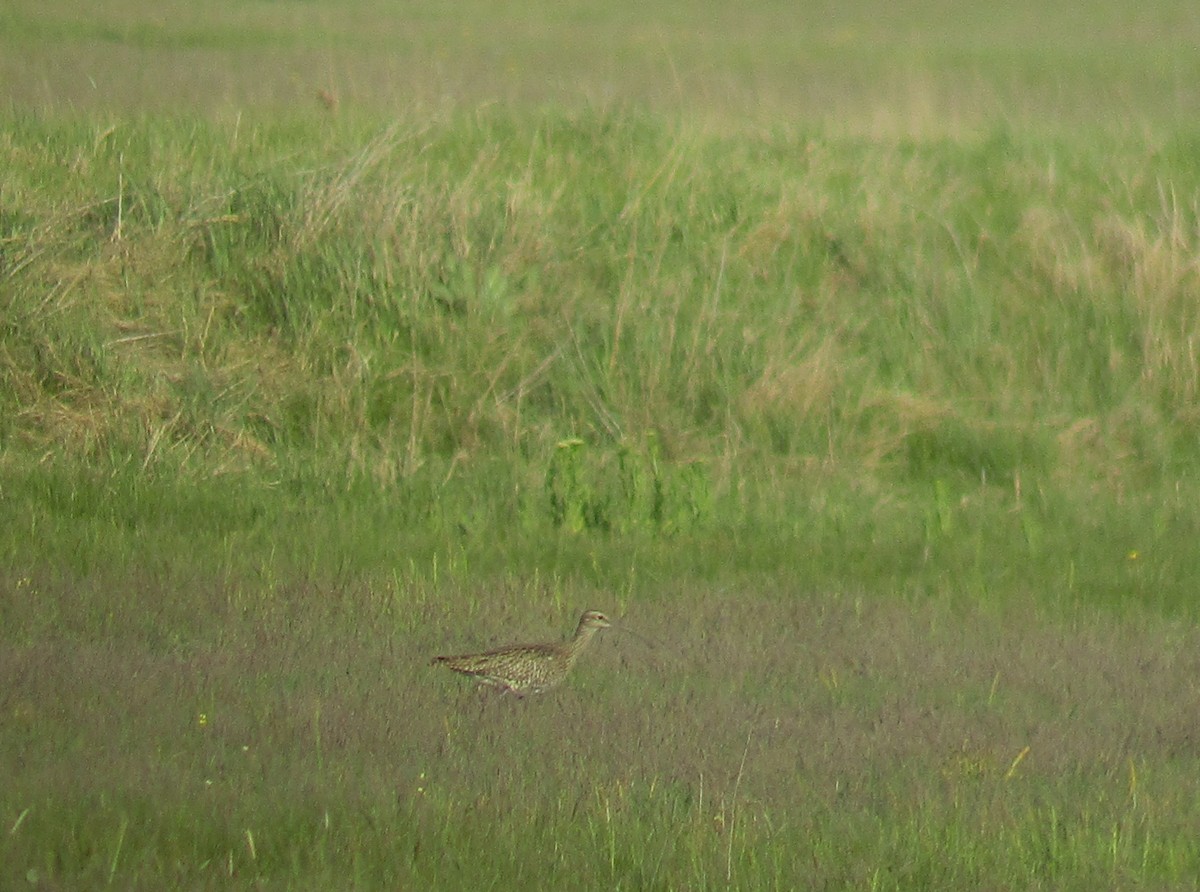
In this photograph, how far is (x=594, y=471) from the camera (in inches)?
402

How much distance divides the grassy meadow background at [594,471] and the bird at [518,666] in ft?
0.23

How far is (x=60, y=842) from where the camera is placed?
4883mm

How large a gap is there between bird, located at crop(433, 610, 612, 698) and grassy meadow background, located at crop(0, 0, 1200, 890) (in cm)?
7

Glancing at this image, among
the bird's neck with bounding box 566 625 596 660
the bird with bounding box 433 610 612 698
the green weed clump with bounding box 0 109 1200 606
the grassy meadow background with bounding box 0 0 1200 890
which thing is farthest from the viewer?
the green weed clump with bounding box 0 109 1200 606

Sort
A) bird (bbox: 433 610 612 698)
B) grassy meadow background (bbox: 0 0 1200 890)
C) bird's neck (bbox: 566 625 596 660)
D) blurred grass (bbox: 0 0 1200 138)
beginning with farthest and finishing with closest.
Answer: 1. blurred grass (bbox: 0 0 1200 138)
2. bird's neck (bbox: 566 625 596 660)
3. bird (bbox: 433 610 612 698)
4. grassy meadow background (bbox: 0 0 1200 890)

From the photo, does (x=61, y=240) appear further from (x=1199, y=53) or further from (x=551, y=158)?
(x=1199, y=53)

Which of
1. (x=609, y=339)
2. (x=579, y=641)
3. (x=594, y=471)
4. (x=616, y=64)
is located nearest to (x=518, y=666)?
(x=579, y=641)

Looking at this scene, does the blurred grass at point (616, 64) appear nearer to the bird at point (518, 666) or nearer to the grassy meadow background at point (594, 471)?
the grassy meadow background at point (594, 471)

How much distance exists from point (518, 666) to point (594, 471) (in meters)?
3.73

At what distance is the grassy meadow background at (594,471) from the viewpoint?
17.6ft

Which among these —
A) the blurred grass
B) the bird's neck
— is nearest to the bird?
the bird's neck

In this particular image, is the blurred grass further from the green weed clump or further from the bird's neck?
the bird's neck

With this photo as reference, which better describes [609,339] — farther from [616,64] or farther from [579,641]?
[616,64]

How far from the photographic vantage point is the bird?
6516 mm
